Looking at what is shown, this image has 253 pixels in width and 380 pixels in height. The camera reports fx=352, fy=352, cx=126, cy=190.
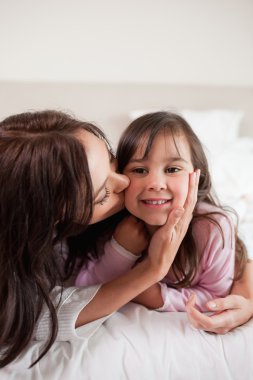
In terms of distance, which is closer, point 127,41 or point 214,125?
point 214,125

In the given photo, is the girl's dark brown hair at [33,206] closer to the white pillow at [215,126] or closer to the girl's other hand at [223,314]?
the girl's other hand at [223,314]

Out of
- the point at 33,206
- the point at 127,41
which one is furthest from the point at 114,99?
the point at 33,206

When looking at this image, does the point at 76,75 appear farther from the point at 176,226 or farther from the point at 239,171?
the point at 176,226

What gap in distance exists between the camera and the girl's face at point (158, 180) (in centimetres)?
83

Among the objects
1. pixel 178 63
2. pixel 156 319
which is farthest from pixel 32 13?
pixel 156 319

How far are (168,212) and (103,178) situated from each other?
0.19 m

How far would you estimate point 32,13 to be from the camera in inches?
74.9

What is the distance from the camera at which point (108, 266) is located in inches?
39.3

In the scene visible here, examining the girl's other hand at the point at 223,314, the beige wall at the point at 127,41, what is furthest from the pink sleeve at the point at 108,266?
the beige wall at the point at 127,41

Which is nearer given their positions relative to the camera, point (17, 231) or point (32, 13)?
point (17, 231)

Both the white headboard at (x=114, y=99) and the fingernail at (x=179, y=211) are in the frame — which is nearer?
the fingernail at (x=179, y=211)

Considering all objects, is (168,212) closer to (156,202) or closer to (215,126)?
(156,202)

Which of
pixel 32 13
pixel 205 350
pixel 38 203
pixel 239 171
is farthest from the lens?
pixel 32 13

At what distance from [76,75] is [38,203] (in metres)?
1.54
